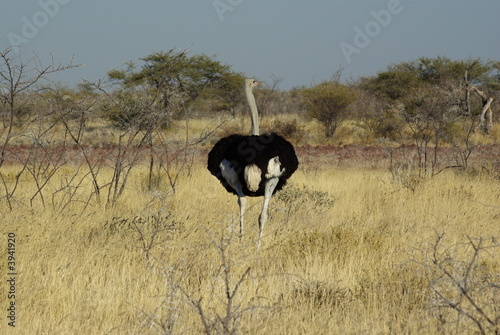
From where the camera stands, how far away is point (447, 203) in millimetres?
6738

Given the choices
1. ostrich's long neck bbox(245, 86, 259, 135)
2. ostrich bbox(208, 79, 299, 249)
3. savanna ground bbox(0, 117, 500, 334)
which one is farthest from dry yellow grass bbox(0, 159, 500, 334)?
ostrich's long neck bbox(245, 86, 259, 135)

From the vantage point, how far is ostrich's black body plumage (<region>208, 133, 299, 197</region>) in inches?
192

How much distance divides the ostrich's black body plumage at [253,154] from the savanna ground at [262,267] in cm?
38

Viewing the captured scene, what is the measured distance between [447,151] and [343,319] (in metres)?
13.2

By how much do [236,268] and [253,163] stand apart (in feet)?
3.18

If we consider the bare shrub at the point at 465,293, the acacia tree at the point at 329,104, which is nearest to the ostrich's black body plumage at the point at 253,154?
the bare shrub at the point at 465,293

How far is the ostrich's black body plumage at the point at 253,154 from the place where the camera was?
488 cm

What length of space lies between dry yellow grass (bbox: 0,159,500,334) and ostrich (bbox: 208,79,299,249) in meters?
0.40

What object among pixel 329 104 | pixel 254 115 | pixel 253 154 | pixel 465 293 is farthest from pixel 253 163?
pixel 329 104

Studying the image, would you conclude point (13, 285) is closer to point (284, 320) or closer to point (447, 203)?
point (284, 320)

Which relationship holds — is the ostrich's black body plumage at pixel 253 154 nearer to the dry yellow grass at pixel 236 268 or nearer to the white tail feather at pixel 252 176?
the white tail feather at pixel 252 176

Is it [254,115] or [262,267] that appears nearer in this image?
[262,267]

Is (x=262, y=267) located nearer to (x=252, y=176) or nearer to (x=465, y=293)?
(x=252, y=176)

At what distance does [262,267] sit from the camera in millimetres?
4246
